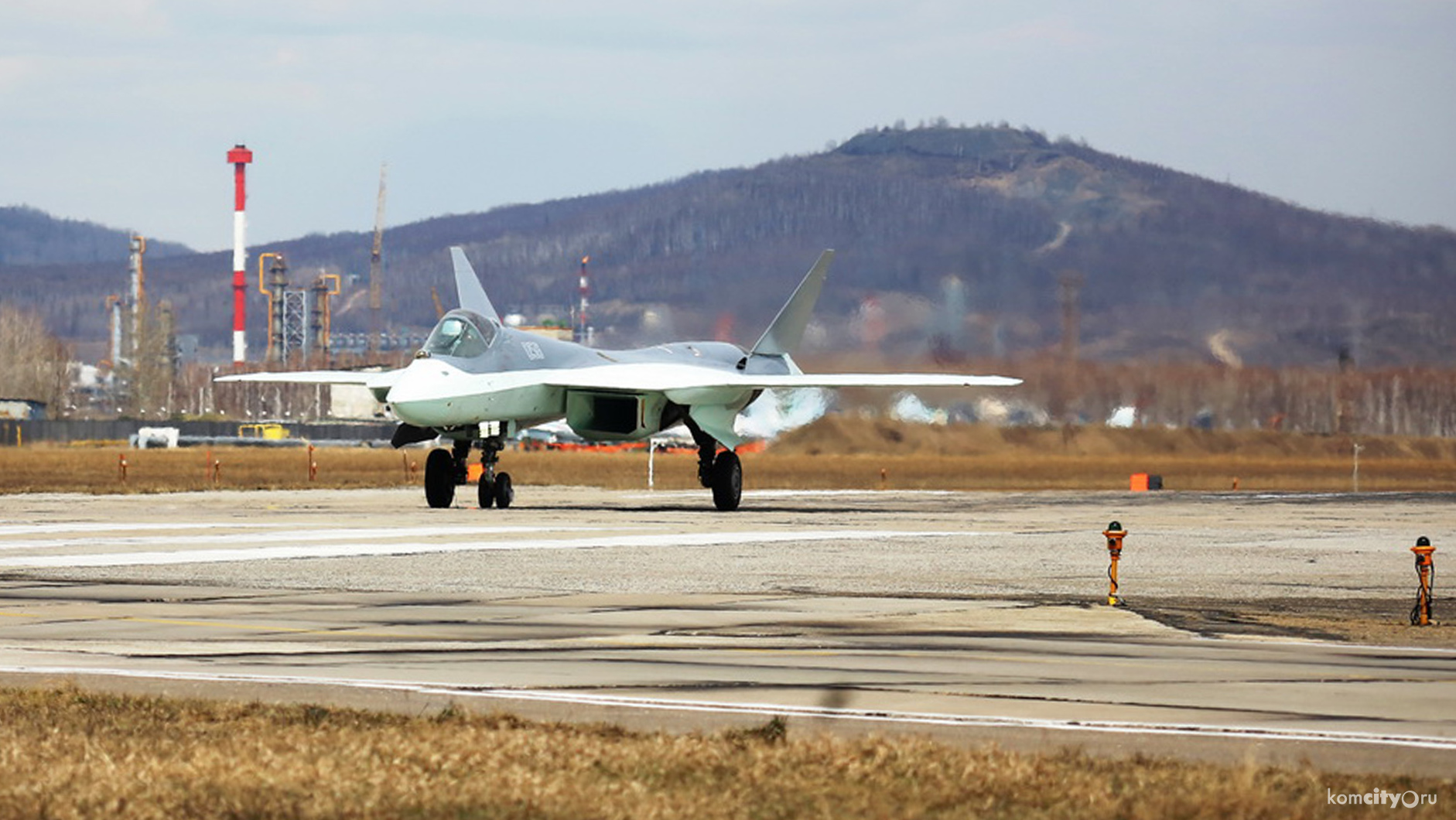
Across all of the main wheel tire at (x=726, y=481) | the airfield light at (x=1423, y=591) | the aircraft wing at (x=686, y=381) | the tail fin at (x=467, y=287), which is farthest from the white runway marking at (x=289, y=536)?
the airfield light at (x=1423, y=591)

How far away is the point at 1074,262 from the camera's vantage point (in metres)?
48.1

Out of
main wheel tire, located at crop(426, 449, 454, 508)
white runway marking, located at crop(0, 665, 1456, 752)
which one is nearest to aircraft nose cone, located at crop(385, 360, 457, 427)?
main wheel tire, located at crop(426, 449, 454, 508)

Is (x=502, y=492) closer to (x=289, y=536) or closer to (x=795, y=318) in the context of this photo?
(x=795, y=318)

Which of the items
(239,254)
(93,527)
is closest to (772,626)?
(93,527)

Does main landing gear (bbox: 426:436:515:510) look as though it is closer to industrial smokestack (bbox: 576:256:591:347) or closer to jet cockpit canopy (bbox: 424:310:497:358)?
jet cockpit canopy (bbox: 424:310:497:358)

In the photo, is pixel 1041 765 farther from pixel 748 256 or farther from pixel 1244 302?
pixel 748 256

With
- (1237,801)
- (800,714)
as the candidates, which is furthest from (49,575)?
(1237,801)

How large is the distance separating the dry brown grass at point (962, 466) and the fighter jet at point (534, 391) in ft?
39.9

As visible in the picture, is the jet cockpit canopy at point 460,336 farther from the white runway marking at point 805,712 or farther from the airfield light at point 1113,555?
the white runway marking at point 805,712

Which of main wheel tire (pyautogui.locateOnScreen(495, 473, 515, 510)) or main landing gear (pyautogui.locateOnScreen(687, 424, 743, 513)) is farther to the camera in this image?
main landing gear (pyautogui.locateOnScreen(687, 424, 743, 513))

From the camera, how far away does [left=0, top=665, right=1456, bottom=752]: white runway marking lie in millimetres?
9289

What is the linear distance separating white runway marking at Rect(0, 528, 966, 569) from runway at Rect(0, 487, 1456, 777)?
0.13m

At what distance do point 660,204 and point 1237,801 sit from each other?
69.9 meters

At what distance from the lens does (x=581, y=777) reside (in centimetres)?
803
